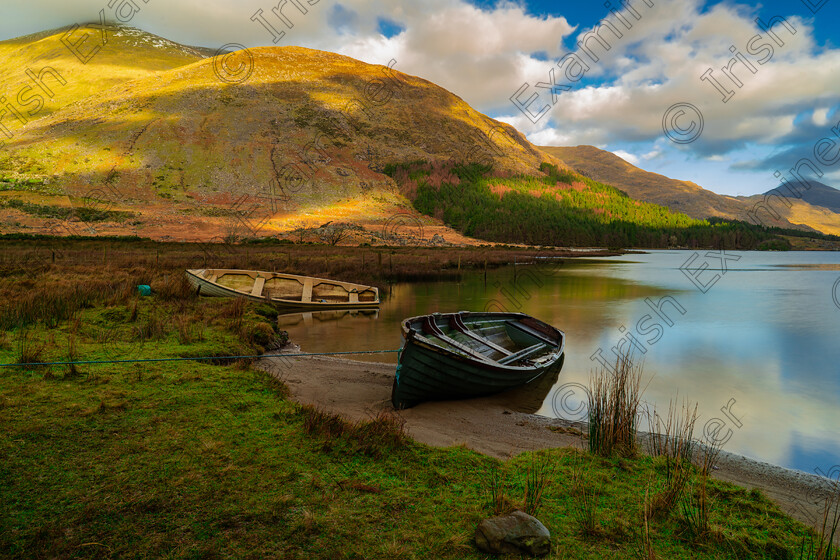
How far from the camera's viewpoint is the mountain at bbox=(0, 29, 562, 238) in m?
70.5

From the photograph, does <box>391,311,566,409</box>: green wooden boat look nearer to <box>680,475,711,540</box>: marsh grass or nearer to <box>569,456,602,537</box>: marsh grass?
<box>569,456,602,537</box>: marsh grass

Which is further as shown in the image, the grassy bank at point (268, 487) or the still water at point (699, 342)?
the still water at point (699, 342)

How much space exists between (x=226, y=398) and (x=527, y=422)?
460 centimetres

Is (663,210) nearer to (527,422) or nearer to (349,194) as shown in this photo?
(349,194)

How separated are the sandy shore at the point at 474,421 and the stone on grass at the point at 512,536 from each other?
2.38 m

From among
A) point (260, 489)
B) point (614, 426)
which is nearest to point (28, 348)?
point (260, 489)

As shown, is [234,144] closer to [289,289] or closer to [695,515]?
[289,289]

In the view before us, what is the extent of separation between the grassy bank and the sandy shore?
3.20 feet

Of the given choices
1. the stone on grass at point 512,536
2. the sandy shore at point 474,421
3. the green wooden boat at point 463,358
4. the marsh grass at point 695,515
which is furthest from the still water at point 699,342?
the stone on grass at point 512,536

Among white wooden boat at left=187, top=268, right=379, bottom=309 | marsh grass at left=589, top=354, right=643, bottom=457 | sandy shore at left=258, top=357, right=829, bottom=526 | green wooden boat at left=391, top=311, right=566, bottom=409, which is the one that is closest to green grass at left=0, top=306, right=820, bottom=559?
marsh grass at left=589, top=354, right=643, bottom=457

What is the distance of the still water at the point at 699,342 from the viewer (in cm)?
820

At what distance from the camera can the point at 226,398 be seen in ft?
17.8

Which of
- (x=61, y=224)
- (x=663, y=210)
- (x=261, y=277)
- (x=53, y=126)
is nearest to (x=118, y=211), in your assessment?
(x=61, y=224)

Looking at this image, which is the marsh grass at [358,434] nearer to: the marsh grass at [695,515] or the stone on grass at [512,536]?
the stone on grass at [512,536]
